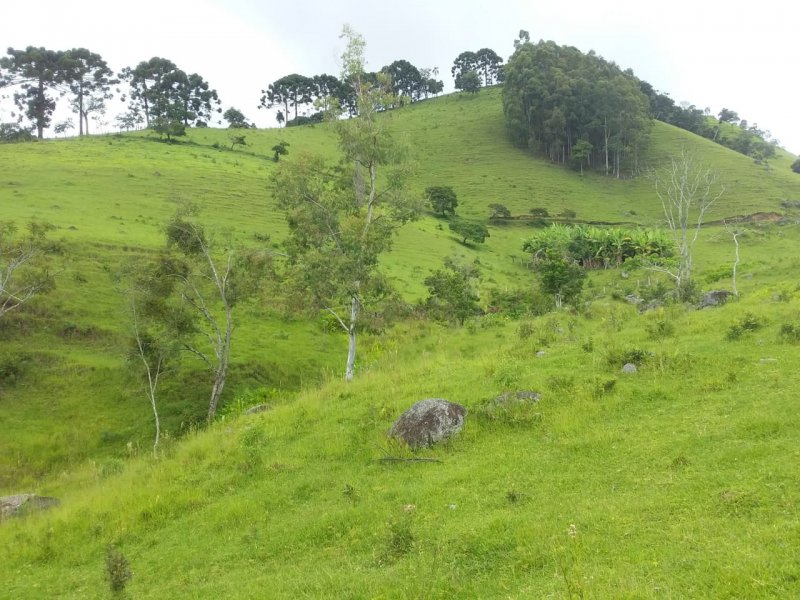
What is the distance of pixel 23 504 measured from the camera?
13203 mm

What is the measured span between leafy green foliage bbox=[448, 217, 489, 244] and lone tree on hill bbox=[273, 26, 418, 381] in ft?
117

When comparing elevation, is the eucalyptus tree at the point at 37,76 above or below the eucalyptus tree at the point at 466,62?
below

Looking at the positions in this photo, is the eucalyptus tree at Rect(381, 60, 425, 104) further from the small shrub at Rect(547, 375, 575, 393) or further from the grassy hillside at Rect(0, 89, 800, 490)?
the small shrub at Rect(547, 375, 575, 393)

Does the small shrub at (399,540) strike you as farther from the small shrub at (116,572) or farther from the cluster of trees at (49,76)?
the cluster of trees at (49,76)

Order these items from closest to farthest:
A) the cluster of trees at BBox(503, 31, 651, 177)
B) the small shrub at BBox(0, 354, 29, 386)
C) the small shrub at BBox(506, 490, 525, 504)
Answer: the small shrub at BBox(506, 490, 525, 504), the small shrub at BBox(0, 354, 29, 386), the cluster of trees at BBox(503, 31, 651, 177)

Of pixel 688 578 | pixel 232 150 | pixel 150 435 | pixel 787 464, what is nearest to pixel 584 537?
pixel 688 578

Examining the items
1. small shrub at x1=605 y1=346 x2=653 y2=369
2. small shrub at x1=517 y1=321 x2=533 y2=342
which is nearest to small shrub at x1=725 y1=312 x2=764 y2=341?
small shrub at x1=605 y1=346 x2=653 y2=369

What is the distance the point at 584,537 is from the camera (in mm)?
6609

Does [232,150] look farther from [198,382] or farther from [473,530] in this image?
[473,530]

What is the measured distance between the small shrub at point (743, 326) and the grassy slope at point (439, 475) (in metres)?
0.42

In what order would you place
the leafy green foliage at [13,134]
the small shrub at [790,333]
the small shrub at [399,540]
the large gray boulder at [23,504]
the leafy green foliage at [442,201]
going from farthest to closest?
the leafy green foliage at [13,134] < the leafy green foliage at [442,201] < the large gray boulder at [23,504] < the small shrub at [790,333] < the small shrub at [399,540]

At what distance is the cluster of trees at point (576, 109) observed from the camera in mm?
87812

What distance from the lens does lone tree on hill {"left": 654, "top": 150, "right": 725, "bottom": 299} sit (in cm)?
3020

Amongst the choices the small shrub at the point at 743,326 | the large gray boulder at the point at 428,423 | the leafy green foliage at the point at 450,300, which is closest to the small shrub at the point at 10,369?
the large gray boulder at the point at 428,423
